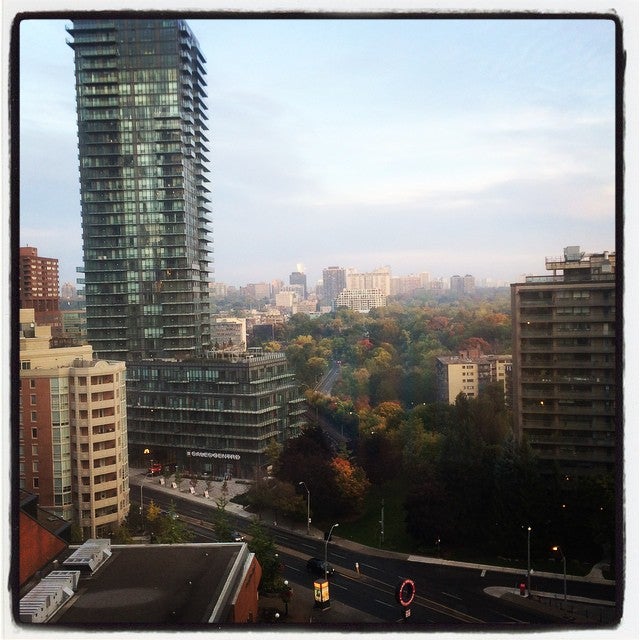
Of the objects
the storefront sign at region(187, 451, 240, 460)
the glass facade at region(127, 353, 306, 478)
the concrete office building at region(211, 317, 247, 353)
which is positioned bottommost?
the storefront sign at region(187, 451, 240, 460)

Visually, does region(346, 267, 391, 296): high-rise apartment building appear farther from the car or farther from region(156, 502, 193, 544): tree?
region(156, 502, 193, 544): tree

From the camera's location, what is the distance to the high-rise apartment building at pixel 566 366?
13.5ft

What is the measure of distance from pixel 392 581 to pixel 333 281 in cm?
241

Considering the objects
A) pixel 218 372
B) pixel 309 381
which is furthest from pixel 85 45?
pixel 309 381

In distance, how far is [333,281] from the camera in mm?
4758

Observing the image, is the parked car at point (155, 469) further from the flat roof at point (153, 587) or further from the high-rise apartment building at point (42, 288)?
the high-rise apartment building at point (42, 288)

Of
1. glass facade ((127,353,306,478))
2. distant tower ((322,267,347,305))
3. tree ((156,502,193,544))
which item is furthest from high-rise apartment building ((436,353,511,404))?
tree ((156,502,193,544))

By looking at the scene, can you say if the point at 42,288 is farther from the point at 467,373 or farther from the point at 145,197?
the point at 467,373

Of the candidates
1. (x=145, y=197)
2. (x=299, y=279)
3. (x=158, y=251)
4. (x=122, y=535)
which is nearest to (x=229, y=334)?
(x=299, y=279)

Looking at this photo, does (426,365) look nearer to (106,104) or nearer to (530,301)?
(530,301)

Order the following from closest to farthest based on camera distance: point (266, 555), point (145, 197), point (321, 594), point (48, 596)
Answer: point (48, 596) → point (321, 594) → point (266, 555) → point (145, 197)

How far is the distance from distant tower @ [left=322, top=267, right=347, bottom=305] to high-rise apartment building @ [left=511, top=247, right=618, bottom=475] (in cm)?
137

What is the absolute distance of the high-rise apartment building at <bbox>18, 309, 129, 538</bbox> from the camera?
4.42 meters

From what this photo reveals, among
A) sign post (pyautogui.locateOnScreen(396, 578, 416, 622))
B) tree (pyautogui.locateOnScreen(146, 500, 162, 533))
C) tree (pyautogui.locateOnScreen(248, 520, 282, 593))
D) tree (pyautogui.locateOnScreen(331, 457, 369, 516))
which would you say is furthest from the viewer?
tree (pyautogui.locateOnScreen(331, 457, 369, 516))
